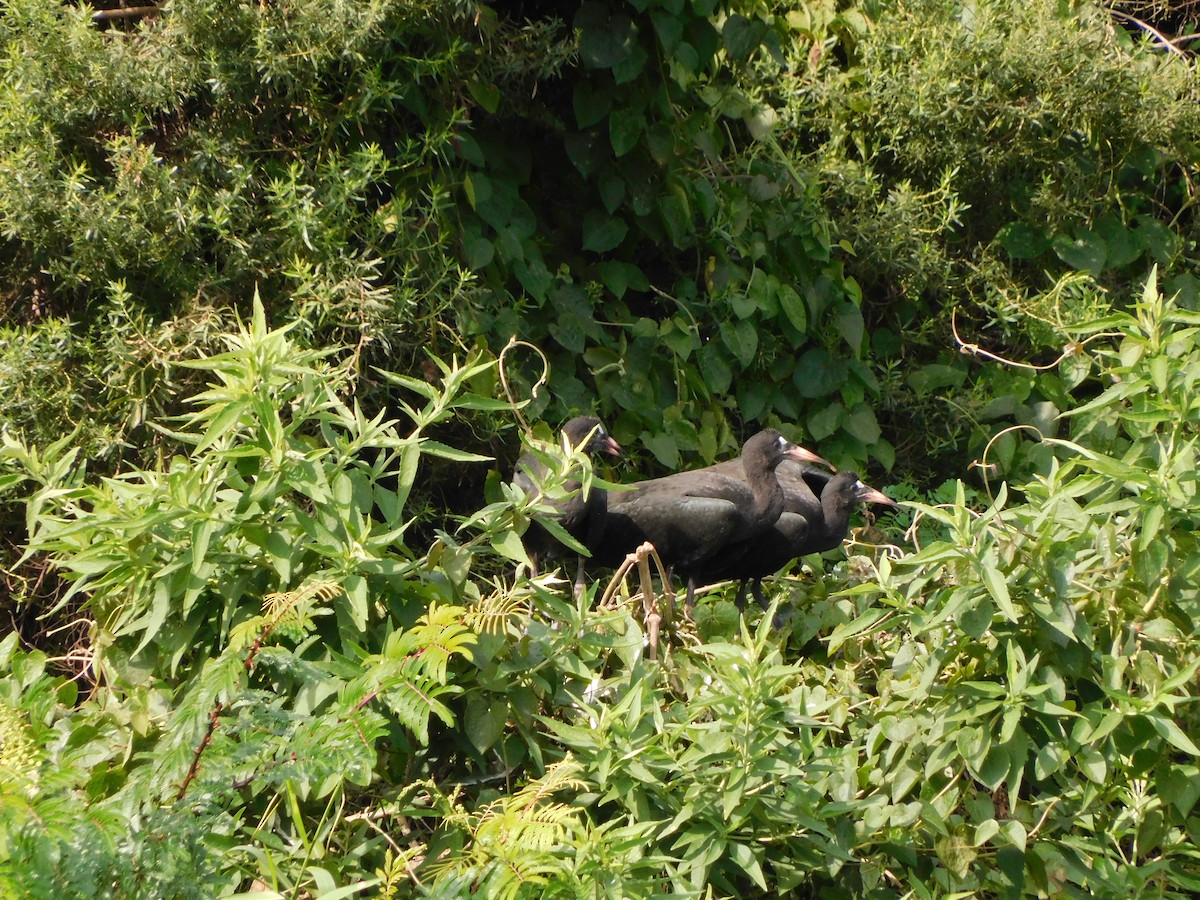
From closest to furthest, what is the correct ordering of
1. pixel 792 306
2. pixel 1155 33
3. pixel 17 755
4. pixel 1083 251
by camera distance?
pixel 17 755 < pixel 792 306 < pixel 1083 251 < pixel 1155 33

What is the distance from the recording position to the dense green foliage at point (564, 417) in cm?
226

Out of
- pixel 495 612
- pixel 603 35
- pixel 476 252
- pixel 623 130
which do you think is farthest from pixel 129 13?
pixel 495 612

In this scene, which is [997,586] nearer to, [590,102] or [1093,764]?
[1093,764]

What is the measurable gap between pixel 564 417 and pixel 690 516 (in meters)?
0.97

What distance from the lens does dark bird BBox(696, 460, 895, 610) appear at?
484 cm

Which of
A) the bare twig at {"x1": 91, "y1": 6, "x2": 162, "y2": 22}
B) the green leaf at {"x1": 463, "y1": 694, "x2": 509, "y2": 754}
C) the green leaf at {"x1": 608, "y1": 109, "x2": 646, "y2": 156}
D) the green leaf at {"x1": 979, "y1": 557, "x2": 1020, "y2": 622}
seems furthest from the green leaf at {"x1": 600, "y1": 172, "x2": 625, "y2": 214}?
the green leaf at {"x1": 463, "y1": 694, "x2": 509, "y2": 754}

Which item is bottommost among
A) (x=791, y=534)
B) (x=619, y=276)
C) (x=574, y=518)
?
(x=791, y=534)

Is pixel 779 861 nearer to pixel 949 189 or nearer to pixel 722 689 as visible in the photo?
pixel 722 689

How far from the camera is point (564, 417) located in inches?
212

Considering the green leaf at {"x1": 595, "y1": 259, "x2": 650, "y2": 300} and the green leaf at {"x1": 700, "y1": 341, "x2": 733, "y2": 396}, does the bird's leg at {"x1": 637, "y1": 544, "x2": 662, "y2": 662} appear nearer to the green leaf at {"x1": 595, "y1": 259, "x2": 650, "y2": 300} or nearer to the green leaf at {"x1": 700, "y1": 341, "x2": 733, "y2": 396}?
the green leaf at {"x1": 595, "y1": 259, "x2": 650, "y2": 300}

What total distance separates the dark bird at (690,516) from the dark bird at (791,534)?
0.09 m

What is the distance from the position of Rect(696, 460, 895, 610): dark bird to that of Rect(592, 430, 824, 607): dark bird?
0.09 metres

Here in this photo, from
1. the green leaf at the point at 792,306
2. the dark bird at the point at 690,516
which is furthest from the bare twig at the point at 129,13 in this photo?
the green leaf at the point at 792,306

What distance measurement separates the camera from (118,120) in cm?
445
